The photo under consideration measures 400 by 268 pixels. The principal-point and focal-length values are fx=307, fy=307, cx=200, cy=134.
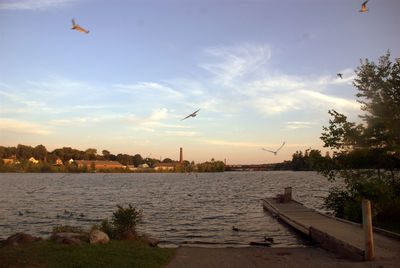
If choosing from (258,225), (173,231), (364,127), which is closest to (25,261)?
(173,231)

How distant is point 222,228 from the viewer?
2080 centimetres

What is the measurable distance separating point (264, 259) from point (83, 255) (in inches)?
242

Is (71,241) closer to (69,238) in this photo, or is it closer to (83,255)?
(69,238)

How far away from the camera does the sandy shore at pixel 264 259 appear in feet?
31.5

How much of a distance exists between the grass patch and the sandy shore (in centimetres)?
77

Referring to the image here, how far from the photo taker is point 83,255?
10188 millimetres

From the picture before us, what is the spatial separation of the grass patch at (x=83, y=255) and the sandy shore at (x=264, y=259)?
0.77 metres

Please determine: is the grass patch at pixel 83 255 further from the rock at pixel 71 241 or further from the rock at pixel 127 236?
the rock at pixel 127 236

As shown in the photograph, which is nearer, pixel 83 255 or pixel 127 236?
pixel 83 255

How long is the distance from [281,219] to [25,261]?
704 inches

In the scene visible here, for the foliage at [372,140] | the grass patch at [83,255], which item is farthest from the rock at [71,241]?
the foliage at [372,140]

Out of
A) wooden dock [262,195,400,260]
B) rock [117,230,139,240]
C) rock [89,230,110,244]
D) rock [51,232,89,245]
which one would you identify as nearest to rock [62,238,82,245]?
rock [51,232,89,245]

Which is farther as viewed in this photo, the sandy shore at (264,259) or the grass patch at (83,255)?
the sandy shore at (264,259)

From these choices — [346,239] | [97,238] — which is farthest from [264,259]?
[97,238]
